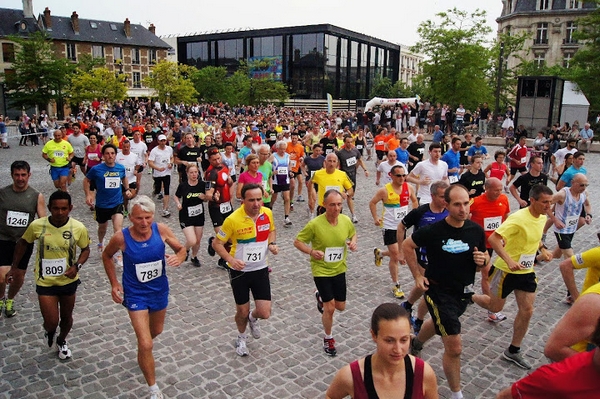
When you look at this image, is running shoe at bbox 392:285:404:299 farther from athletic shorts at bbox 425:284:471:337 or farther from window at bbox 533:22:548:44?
window at bbox 533:22:548:44

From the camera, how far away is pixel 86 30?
221 ft

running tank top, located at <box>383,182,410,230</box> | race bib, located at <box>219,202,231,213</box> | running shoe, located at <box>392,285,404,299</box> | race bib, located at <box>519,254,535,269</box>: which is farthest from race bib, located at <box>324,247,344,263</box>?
race bib, located at <box>219,202,231,213</box>

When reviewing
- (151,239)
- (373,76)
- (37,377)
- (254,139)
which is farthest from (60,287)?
(373,76)

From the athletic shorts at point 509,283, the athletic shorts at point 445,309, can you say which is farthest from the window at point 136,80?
the athletic shorts at point 445,309

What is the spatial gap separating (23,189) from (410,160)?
11.4 meters

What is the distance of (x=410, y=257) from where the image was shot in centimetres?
498

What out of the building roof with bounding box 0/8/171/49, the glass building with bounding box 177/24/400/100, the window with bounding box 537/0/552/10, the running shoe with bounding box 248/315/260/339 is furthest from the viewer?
the window with bounding box 537/0/552/10

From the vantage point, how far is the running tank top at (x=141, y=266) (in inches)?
180

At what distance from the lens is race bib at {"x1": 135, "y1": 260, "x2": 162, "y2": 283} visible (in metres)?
4.58

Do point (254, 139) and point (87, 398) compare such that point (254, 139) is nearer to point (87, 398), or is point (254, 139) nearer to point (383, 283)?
point (383, 283)

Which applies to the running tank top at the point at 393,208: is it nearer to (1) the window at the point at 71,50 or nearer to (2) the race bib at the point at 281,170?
(2) the race bib at the point at 281,170

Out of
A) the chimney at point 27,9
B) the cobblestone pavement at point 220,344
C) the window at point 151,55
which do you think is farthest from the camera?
the window at point 151,55

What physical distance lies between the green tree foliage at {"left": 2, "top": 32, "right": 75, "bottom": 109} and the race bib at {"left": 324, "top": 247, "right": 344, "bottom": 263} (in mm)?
43015

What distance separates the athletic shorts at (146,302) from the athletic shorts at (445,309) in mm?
2574
